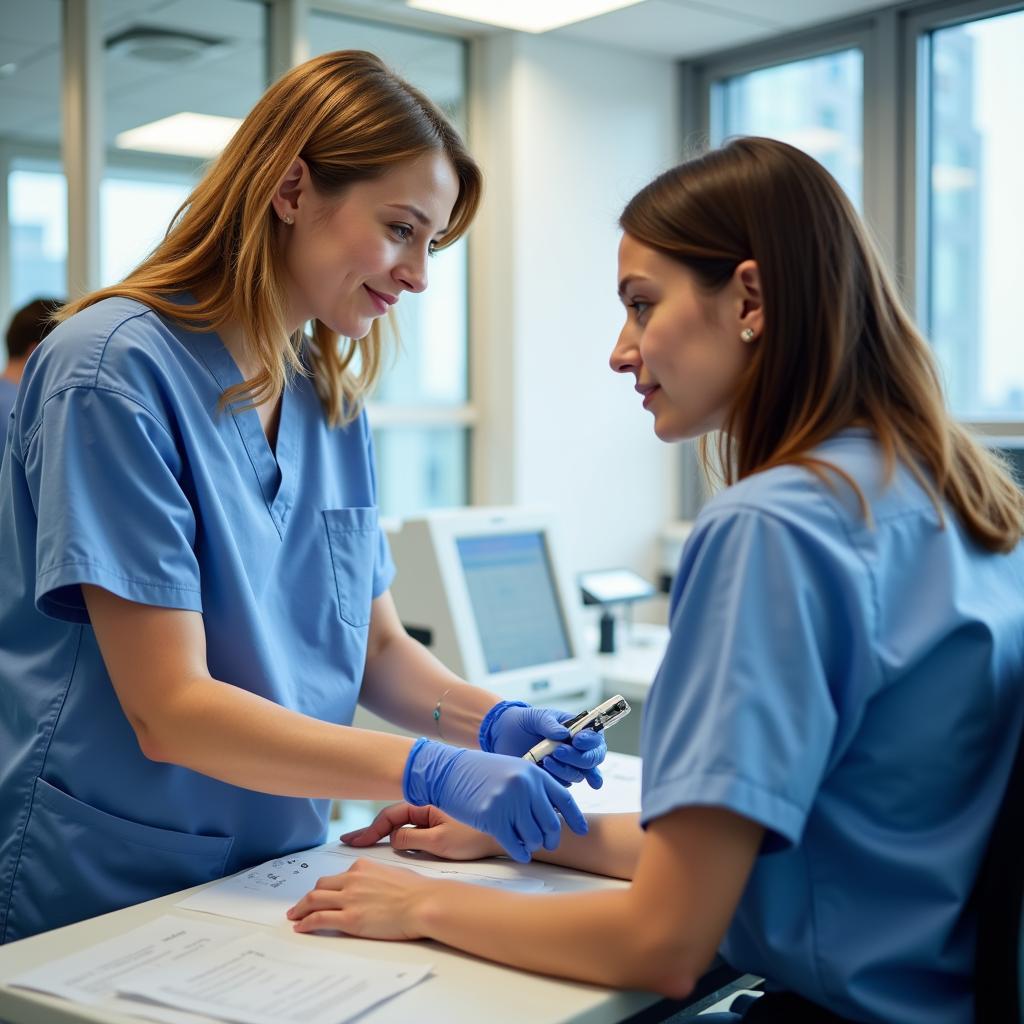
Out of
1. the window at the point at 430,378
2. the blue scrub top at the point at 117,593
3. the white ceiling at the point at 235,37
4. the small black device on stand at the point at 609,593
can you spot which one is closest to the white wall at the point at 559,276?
the window at the point at 430,378

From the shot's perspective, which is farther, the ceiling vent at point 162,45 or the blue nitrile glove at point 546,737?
the ceiling vent at point 162,45

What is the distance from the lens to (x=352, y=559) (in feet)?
4.70

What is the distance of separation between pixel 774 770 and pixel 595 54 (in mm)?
3550

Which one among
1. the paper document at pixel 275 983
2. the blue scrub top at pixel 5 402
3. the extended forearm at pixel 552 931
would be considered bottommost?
the paper document at pixel 275 983

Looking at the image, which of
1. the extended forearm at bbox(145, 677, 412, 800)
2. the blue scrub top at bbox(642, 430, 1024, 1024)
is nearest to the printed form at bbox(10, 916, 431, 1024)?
the extended forearm at bbox(145, 677, 412, 800)

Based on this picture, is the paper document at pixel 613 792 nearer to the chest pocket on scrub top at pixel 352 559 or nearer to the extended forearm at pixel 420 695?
the extended forearm at pixel 420 695

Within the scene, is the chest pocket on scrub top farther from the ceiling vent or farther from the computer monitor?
the ceiling vent

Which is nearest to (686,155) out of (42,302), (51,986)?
(51,986)

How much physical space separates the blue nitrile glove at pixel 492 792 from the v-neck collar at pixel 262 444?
1.18 feet

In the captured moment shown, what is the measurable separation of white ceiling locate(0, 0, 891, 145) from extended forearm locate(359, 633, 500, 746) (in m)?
2.33

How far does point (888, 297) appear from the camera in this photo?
1.03 m

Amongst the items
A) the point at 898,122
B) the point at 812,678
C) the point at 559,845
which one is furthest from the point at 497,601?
the point at 898,122

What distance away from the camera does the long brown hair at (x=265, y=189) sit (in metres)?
1.31

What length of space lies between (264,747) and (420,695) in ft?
1.42
